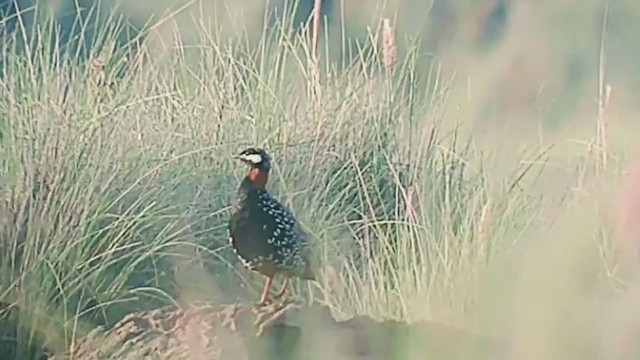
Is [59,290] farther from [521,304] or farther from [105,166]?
[521,304]

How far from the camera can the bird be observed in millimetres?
1893

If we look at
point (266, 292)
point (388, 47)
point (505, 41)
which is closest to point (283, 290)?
point (266, 292)

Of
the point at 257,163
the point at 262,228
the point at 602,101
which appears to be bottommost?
the point at 262,228

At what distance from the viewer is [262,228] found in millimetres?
1894

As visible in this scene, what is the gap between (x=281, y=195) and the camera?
1.90m

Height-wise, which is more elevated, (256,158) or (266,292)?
(256,158)

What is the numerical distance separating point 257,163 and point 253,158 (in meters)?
0.01

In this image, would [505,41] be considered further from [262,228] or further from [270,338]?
[270,338]

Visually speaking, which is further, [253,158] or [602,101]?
[253,158]

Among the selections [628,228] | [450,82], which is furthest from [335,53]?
[628,228]

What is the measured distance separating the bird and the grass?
0.08ft

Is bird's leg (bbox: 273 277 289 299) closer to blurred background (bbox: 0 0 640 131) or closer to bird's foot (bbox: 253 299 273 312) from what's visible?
bird's foot (bbox: 253 299 273 312)

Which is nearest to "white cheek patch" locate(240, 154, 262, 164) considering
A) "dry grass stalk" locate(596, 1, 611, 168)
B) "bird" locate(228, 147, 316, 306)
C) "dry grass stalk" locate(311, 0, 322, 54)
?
"bird" locate(228, 147, 316, 306)

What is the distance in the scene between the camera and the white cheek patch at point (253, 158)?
6.23ft
